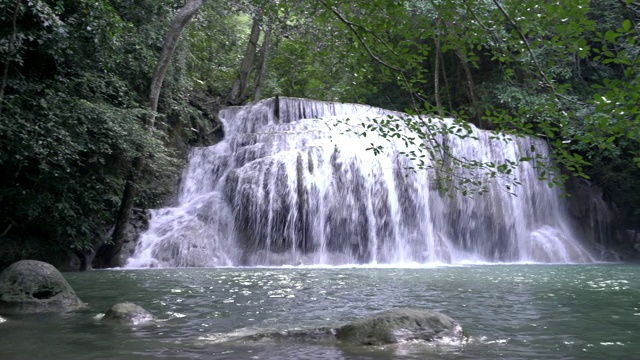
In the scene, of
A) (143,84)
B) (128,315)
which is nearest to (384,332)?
(128,315)

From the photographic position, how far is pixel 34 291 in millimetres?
6754

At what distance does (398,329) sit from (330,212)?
12.2 m

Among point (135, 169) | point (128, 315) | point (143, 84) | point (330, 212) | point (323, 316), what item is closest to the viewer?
point (128, 315)

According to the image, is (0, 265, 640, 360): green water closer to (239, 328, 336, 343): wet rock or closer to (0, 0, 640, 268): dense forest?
(239, 328, 336, 343): wet rock

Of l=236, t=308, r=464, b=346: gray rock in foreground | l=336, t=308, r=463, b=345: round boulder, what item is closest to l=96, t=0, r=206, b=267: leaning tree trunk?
l=236, t=308, r=464, b=346: gray rock in foreground

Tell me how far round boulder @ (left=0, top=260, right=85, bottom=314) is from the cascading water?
26.8 ft

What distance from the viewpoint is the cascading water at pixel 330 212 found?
16141mm

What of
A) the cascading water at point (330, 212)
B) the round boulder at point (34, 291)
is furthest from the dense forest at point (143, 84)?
the round boulder at point (34, 291)

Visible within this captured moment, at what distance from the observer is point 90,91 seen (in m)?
13.2

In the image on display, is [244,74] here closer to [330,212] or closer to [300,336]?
[330,212]

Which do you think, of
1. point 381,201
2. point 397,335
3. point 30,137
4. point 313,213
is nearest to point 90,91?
point 30,137

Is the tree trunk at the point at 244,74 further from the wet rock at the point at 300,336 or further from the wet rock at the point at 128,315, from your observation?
the wet rock at the point at 300,336

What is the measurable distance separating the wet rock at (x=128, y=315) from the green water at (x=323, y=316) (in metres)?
0.20

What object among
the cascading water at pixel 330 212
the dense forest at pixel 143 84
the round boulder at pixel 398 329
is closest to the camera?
the round boulder at pixel 398 329
